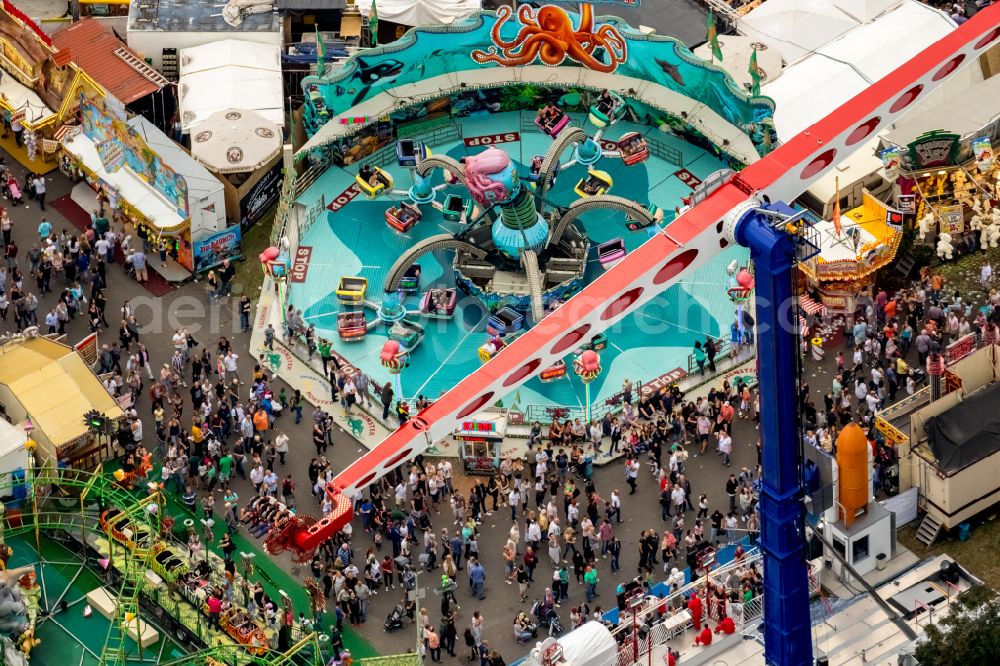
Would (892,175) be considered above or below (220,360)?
above

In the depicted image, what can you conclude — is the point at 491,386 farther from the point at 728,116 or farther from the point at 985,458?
the point at 728,116

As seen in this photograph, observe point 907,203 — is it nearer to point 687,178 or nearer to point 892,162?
point 892,162

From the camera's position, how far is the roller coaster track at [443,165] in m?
77.9

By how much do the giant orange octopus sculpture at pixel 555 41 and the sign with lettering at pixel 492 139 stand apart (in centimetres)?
304

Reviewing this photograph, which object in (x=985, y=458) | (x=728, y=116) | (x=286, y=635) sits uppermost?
(x=728, y=116)

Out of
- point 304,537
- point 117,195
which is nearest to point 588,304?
point 304,537

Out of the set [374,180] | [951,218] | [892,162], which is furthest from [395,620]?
[892,162]

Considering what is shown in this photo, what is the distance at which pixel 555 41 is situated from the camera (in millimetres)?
80938

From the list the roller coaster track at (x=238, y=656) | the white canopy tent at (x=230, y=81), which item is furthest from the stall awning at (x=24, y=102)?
the roller coaster track at (x=238, y=656)

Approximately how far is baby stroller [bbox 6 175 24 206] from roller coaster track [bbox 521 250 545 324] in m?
20.0

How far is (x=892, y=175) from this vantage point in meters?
79.6

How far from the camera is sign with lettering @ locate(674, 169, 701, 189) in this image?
8086cm

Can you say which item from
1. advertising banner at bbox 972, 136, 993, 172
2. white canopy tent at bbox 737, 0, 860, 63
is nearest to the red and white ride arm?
advertising banner at bbox 972, 136, 993, 172

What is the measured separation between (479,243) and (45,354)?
15405 millimetres
